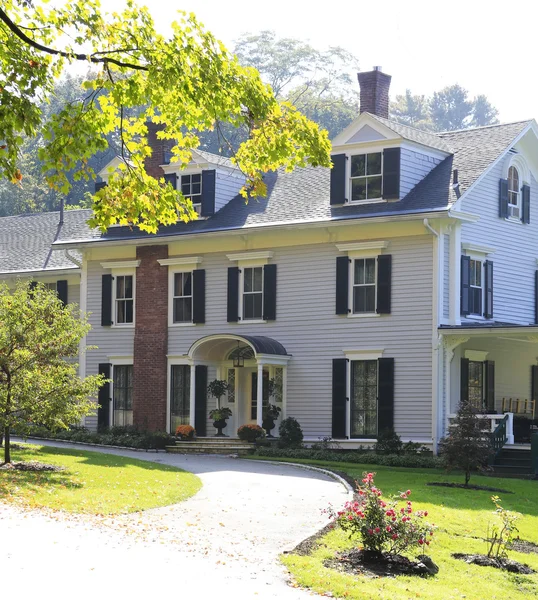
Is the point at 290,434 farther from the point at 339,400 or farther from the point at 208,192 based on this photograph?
the point at 208,192

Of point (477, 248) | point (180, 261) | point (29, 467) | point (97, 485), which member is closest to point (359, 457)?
point (477, 248)

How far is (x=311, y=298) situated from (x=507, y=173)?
253 inches

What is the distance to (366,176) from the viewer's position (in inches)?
1159

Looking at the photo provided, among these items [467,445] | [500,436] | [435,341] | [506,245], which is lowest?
[500,436]

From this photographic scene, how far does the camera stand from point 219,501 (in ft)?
59.0

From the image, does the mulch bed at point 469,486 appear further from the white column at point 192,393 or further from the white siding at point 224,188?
the white siding at point 224,188

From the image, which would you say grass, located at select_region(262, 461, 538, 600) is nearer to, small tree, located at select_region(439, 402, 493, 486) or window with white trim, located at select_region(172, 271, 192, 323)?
small tree, located at select_region(439, 402, 493, 486)

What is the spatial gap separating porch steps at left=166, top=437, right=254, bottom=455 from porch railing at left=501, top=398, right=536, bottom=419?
7105 millimetres

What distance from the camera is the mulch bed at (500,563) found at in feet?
44.8

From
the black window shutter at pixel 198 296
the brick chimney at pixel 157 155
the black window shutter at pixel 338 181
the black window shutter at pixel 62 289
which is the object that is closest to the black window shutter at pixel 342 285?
the black window shutter at pixel 338 181

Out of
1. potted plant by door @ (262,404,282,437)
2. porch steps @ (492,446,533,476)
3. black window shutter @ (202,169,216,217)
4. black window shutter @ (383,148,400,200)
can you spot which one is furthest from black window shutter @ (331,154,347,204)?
porch steps @ (492,446,533,476)

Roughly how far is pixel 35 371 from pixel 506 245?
1450cm

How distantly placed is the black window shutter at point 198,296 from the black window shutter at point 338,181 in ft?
15.6

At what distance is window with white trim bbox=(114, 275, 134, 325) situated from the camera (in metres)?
33.8
